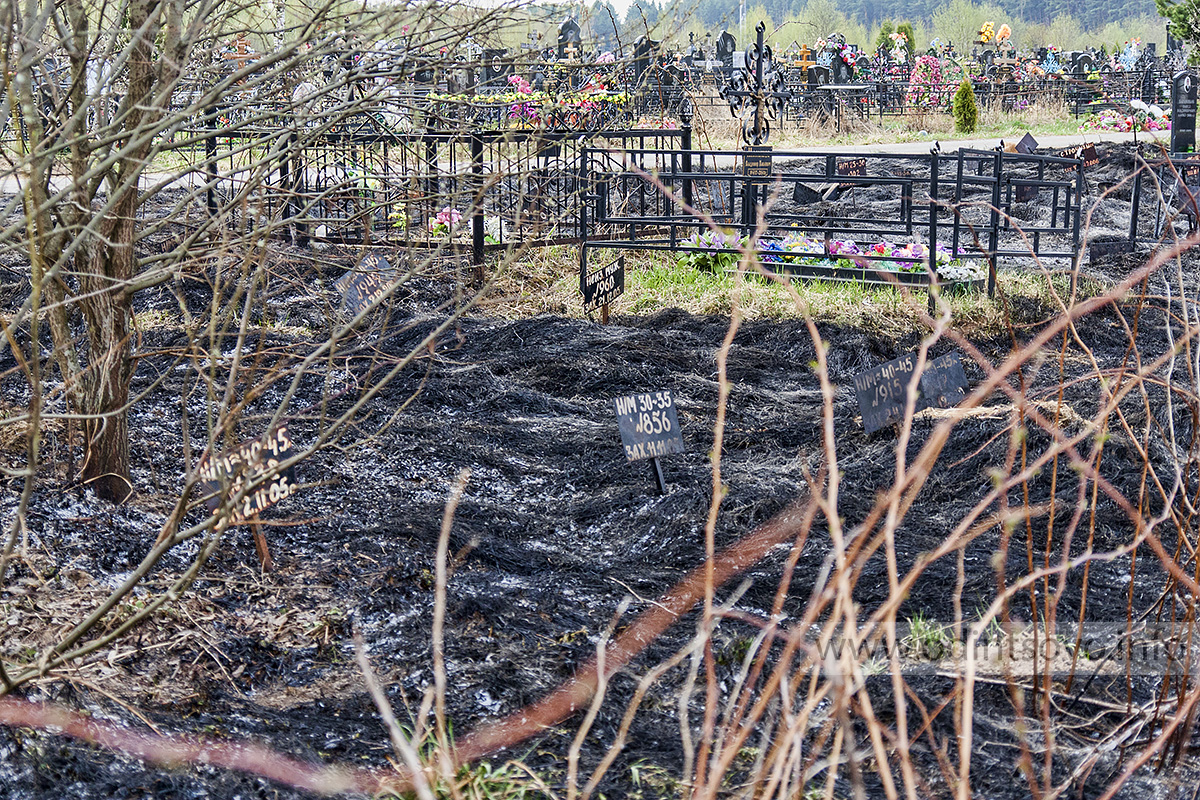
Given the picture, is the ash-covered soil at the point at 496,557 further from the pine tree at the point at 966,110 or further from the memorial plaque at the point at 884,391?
the pine tree at the point at 966,110

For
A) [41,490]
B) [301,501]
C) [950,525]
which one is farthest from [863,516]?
[41,490]

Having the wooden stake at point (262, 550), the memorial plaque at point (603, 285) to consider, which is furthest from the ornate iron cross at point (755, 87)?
the wooden stake at point (262, 550)

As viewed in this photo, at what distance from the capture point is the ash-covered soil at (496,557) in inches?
112

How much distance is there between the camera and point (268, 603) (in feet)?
12.0

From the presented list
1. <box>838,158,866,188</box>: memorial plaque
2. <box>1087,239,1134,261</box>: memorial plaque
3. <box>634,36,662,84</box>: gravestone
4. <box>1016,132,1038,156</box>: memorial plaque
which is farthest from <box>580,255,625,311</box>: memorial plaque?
<box>1016,132,1038,156</box>: memorial plaque

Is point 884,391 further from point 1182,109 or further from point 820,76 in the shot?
point 820,76

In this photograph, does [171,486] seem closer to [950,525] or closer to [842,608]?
[950,525]

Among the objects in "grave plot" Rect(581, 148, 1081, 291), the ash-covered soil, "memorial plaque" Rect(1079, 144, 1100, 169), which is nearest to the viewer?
the ash-covered soil

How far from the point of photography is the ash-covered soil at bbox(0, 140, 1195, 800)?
9.32ft

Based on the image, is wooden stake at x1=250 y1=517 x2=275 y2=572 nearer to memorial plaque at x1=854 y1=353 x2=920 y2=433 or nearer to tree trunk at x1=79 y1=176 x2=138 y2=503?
tree trunk at x1=79 y1=176 x2=138 y2=503

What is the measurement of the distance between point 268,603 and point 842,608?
2832 millimetres

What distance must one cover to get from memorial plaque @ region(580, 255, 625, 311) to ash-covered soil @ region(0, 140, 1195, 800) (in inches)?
14.9

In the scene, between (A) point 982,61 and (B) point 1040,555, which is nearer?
(B) point 1040,555

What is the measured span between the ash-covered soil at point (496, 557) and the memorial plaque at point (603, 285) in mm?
377
